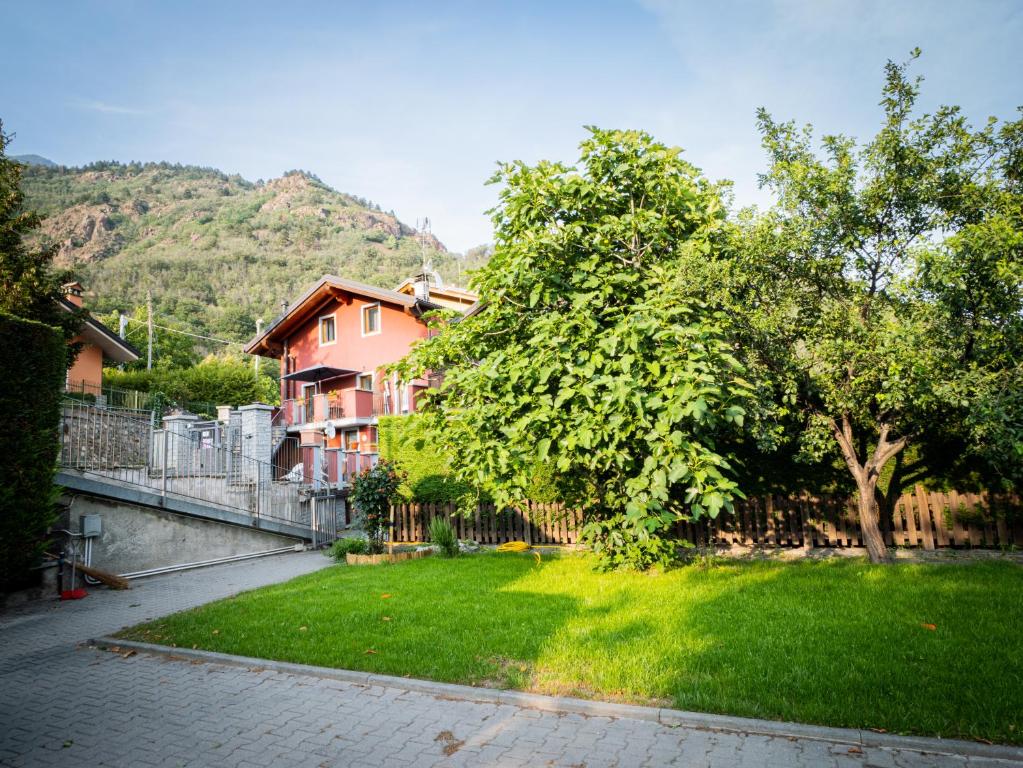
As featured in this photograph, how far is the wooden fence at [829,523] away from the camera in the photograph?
10.1 meters

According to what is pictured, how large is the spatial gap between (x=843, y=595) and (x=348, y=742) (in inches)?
237

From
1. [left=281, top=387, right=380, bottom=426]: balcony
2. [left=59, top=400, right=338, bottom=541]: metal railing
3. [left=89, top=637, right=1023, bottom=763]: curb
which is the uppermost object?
[left=281, top=387, right=380, bottom=426]: balcony

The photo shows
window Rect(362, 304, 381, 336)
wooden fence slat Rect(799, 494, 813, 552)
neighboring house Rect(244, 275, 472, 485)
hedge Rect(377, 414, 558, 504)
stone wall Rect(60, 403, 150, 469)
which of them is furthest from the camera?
window Rect(362, 304, 381, 336)

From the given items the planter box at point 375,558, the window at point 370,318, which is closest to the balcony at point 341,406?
the window at point 370,318

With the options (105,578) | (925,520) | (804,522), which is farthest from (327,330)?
(925,520)

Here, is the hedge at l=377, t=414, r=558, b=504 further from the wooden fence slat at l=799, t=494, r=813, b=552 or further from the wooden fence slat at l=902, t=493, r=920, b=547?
the wooden fence slat at l=902, t=493, r=920, b=547

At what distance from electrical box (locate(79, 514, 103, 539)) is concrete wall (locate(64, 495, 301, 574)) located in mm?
126

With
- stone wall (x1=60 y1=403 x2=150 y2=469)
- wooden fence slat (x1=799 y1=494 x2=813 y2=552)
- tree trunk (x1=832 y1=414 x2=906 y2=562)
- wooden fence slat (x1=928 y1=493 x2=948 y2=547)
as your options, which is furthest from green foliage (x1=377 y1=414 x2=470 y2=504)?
wooden fence slat (x1=928 y1=493 x2=948 y2=547)

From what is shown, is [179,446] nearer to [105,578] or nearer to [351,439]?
[105,578]

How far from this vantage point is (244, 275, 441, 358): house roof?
25322 mm

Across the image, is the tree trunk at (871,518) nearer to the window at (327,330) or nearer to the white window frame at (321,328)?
the white window frame at (321,328)

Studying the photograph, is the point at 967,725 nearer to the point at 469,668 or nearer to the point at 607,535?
the point at 469,668

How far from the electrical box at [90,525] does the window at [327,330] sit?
19.8m

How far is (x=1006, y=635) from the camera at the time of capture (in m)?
5.33
